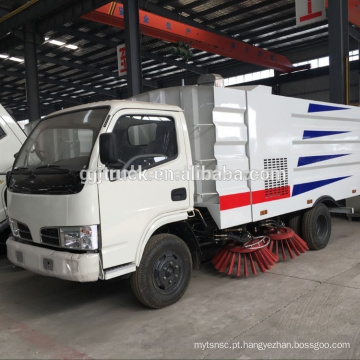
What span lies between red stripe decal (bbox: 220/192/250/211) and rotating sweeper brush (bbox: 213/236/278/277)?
566 millimetres

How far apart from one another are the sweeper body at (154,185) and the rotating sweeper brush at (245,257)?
18 millimetres

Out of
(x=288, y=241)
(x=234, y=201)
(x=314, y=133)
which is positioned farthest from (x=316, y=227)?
(x=234, y=201)

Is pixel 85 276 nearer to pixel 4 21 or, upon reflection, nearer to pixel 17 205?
pixel 17 205

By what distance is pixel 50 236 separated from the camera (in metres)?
3.02

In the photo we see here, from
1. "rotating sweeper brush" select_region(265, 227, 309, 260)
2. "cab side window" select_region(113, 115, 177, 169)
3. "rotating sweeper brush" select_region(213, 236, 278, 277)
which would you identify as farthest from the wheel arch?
"cab side window" select_region(113, 115, 177, 169)

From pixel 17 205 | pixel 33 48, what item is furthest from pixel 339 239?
pixel 33 48

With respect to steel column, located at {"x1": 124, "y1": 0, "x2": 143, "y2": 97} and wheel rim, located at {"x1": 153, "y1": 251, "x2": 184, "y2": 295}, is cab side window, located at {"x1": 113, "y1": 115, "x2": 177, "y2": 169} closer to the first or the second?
wheel rim, located at {"x1": 153, "y1": 251, "x2": 184, "y2": 295}

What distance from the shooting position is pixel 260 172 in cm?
400

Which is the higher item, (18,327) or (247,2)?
(247,2)

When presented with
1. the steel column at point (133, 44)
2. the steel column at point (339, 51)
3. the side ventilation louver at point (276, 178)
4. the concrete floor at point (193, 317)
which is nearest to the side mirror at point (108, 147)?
the concrete floor at point (193, 317)

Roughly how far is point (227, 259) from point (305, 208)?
140cm

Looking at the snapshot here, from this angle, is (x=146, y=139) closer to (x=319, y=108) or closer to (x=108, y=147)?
(x=108, y=147)

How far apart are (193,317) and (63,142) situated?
1928mm

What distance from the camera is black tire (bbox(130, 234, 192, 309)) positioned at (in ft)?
10.3
